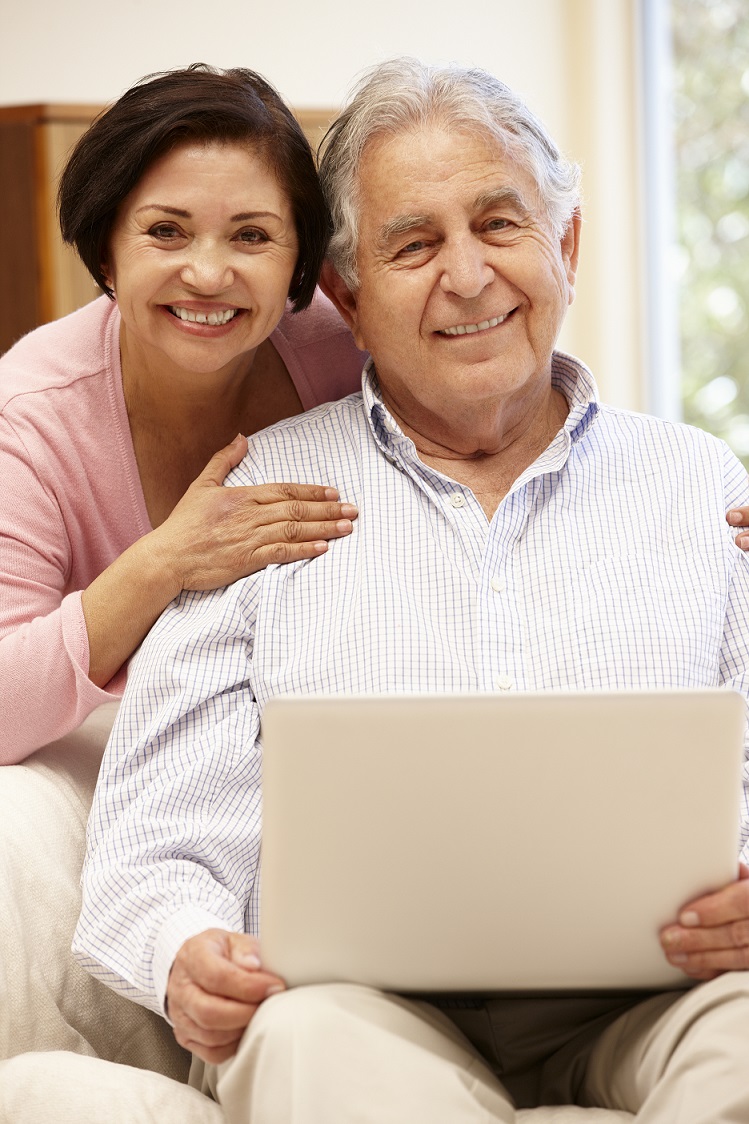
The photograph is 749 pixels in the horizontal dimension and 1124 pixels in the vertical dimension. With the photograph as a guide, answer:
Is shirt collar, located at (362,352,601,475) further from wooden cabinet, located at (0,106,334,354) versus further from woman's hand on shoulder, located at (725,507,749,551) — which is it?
wooden cabinet, located at (0,106,334,354)

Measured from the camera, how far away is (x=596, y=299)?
15.5ft

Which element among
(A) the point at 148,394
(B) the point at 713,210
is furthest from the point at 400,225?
(B) the point at 713,210

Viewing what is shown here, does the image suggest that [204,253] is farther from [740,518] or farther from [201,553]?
[740,518]

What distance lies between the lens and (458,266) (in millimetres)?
1624

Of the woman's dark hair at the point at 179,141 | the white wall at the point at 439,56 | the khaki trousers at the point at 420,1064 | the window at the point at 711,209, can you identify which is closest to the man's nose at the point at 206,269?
the woman's dark hair at the point at 179,141

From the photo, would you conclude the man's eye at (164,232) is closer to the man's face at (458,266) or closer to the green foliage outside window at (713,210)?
the man's face at (458,266)

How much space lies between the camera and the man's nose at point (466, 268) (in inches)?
63.7

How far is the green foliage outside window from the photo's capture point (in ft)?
14.7

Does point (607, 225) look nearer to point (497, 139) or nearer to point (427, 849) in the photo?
point (497, 139)

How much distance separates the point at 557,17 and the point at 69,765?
3.77m

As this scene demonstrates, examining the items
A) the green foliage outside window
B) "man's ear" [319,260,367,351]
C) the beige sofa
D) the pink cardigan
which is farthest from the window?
the beige sofa

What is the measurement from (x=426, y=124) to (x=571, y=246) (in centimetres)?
26

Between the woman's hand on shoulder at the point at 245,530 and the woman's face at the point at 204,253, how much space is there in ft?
0.70

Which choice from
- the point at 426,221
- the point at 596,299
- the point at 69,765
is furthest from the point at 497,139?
the point at 596,299
